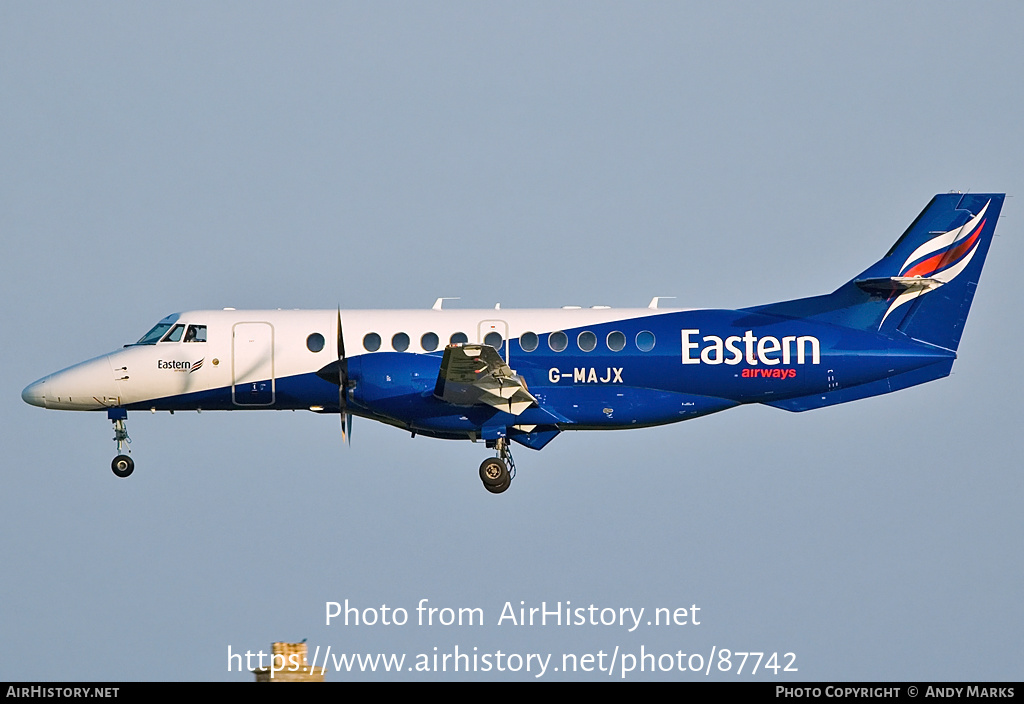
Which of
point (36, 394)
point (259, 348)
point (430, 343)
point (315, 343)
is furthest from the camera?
point (36, 394)

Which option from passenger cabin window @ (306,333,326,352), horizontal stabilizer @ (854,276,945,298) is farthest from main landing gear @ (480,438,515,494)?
horizontal stabilizer @ (854,276,945,298)

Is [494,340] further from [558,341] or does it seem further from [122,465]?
[122,465]

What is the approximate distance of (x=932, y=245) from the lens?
2972 cm

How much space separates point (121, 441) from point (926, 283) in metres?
15.1

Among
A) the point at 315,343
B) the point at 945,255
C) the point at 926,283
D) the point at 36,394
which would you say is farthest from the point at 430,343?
the point at 945,255

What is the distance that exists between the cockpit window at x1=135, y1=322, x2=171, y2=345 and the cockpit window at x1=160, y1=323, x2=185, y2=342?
0.13 m

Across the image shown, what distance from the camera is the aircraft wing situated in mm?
26969

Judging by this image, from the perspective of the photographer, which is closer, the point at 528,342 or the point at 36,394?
the point at 528,342

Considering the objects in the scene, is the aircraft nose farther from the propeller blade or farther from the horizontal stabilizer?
the horizontal stabilizer

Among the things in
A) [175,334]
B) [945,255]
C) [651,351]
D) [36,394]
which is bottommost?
[36,394]

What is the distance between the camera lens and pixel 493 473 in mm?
28562

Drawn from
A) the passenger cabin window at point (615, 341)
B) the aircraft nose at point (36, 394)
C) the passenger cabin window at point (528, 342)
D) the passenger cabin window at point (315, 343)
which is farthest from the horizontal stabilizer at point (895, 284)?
the aircraft nose at point (36, 394)
